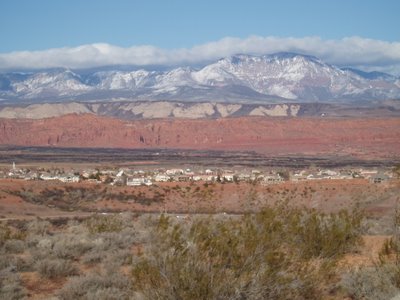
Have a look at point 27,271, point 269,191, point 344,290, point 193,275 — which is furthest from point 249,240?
point 269,191

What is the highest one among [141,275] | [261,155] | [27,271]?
[141,275]

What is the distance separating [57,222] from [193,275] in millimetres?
38253

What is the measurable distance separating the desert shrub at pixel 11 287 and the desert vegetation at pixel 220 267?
0.8 inches

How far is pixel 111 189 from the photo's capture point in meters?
71.6

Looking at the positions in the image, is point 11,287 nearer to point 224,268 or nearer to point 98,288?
point 98,288

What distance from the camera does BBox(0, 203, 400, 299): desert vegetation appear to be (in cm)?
1102

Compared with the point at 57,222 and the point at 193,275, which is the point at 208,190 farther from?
the point at 193,275

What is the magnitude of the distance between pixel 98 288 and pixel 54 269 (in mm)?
2549

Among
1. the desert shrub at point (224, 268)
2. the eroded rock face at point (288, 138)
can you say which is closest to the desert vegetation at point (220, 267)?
the desert shrub at point (224, 268)

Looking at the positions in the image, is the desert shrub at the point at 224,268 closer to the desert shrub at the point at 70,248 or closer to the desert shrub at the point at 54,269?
the desert shrub at the point at 54,269

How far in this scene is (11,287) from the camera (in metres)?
13.1

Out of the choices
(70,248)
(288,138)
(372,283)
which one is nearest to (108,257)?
(70,248)

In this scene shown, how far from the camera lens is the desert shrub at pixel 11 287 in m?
12.8

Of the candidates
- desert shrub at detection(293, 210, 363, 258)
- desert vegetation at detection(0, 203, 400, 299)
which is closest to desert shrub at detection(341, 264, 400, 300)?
desert vegetation at detection(0, 203, 400, 299)
